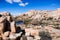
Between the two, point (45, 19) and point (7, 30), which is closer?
point (7, 30)

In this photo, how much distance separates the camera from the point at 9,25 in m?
22.8

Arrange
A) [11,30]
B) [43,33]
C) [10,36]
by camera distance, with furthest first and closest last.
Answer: [43,33], [11,30], [10,36]

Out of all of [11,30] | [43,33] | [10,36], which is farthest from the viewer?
[43,33]

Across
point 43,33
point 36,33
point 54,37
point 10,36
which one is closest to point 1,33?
point 10,36

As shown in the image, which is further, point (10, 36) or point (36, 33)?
point (36, 33)

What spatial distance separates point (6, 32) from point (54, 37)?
8416mm

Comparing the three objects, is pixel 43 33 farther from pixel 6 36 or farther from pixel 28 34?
pixel 6 36

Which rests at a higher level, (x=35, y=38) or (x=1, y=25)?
(x=1, y=25)

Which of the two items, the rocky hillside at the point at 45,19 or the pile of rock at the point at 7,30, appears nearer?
the pile of rock at the point at 7,30

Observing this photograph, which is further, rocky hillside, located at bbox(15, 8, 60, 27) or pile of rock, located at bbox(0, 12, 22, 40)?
rocky hillside, located at bbox(15, 8, 60, 27)

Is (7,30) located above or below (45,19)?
below

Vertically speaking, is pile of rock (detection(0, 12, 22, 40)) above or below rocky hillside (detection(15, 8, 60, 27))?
below

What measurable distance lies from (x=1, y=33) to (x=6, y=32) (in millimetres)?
905

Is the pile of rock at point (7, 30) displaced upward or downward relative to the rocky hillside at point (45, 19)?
Result: downward
